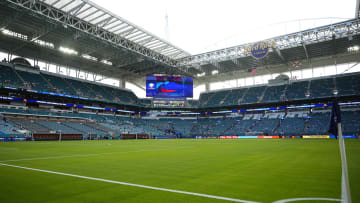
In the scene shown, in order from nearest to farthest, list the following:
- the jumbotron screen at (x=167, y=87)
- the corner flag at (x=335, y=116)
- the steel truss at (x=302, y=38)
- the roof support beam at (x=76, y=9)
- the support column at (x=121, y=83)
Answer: the corner flag at (x=335, y=116)
the roof support beam at (x=76, y=9)
the steel truss at (x=302, y=38)
the jumbotron screen at (x=167, y=87)
the support column at (x=121, y=83)

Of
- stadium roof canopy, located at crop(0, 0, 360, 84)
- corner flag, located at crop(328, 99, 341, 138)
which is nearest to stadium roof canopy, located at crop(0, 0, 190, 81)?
stadium roof canopy, located at crop(0, 0, 360, 84)

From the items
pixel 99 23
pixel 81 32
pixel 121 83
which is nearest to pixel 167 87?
pixel 121 83

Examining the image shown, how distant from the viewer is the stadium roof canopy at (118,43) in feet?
100.0

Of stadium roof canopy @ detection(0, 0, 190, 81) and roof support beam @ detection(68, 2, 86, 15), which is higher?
roof support beam @ detection(68, 2, 86, 15)

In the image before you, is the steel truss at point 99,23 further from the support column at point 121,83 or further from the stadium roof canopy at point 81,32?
the support column at point 121,83

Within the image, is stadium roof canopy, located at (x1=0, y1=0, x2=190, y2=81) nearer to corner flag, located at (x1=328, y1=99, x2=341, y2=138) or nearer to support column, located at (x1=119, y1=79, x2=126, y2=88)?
support column, located at (x1=119, y1=79, x2=126, y2=88)

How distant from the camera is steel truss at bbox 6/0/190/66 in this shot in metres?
28.7

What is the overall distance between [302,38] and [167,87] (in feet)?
104

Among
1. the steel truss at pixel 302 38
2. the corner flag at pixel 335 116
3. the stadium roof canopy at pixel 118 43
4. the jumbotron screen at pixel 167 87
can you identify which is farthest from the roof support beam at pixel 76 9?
the corner flag at pixel 335 116

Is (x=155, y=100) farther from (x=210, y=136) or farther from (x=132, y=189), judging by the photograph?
(x=132, y=189)

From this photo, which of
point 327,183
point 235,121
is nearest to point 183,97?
point 235,121

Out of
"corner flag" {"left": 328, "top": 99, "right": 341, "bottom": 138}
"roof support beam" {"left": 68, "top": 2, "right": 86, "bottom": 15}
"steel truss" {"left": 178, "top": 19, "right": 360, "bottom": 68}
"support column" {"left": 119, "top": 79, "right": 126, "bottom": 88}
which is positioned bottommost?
"corner flag" {"left": 328, "top": 99, "right": 341, "bottom": 138}

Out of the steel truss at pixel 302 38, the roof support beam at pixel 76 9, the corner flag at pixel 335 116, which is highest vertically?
the roof support beam at pixel 76 9

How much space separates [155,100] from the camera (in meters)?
55.6
